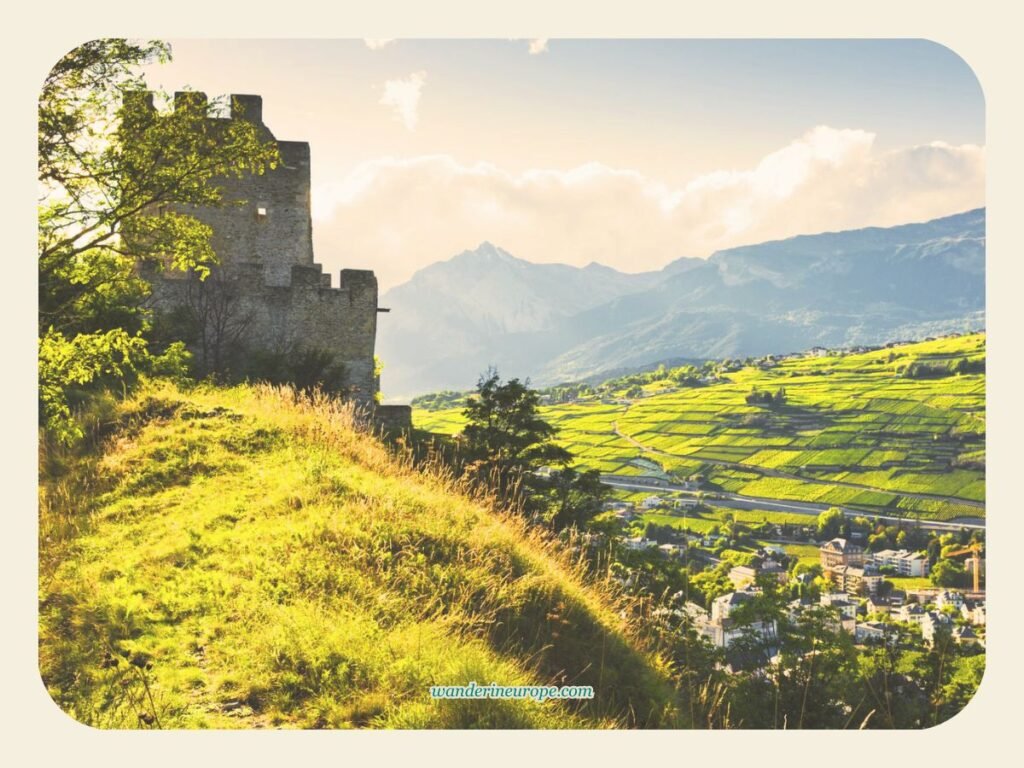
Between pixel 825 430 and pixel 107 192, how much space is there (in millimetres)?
7729

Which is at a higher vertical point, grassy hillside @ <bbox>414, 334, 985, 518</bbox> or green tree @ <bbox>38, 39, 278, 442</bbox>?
green tree @ <bbox>38, 39, 278, 442</bbox>

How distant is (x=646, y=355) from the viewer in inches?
481

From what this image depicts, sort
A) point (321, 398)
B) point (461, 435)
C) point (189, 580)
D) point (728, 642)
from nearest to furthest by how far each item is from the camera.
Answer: point (189, 580) → point (728, 642) → point (461, 435) → point (321, 398)

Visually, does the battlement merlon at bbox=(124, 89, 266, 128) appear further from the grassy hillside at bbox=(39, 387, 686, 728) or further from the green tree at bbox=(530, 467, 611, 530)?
the green tree at bbox=(530, 467, 611, 530)

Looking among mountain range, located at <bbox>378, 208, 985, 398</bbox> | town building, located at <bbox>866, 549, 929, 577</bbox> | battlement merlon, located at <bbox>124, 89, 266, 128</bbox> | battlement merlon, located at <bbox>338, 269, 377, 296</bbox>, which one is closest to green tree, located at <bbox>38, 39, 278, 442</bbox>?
battlement merlon, located at <bbox>124, 89, 266, 128</bbox>

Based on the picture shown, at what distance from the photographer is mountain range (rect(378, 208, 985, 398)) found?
1038 centimetres

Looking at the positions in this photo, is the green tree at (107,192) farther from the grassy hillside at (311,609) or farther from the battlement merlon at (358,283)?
the battlement merlon at (358,283)

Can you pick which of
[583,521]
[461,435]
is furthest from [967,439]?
[461,435]

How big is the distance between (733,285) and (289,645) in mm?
7633

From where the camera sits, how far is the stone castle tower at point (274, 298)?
49.7ft

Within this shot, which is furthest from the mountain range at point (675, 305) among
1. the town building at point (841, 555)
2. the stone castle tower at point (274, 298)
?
the stone castle tower at point (274, 298)

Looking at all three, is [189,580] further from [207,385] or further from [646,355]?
[646,355]

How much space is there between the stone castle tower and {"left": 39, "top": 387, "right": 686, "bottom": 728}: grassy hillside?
18.6 ft

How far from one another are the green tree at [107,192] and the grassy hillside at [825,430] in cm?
467
